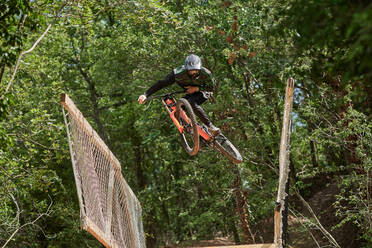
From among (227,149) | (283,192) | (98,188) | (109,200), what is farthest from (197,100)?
(98,188)

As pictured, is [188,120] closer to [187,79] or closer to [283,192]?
[187,79]

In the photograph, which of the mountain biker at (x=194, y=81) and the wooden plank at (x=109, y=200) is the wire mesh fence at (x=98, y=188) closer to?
the wooden plank at (x=109, y=200)

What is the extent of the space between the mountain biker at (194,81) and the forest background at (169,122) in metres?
0.94

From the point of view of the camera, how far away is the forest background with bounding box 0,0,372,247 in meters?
8.52

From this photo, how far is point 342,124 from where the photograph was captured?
900cm

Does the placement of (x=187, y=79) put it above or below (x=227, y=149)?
above

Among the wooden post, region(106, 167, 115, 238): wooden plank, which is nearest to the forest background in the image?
the wooden post

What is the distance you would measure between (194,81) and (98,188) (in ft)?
6.12

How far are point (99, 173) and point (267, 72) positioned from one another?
4512mm

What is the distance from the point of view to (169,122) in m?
12.4

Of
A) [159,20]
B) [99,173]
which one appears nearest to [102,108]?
[159,20]

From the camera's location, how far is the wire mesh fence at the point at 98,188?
510 cm

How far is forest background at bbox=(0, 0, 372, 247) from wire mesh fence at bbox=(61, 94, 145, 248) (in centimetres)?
103

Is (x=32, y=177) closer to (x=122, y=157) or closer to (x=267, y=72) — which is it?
(x=267, y=72)
